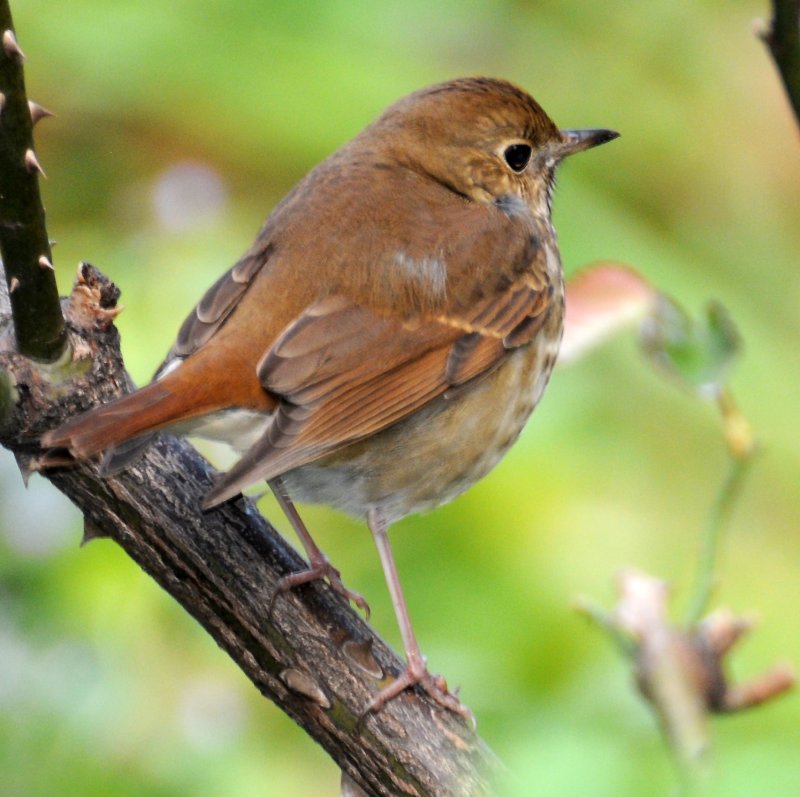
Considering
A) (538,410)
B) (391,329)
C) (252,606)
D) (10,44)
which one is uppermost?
(538,410)

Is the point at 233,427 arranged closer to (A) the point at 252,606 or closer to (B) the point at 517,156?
(A) the point at 252,606

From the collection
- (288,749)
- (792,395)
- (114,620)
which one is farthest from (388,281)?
(792,395)

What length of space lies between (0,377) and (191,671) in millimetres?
1246

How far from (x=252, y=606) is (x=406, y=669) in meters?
0.32

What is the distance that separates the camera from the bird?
2504 mm

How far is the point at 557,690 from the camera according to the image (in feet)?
9.29

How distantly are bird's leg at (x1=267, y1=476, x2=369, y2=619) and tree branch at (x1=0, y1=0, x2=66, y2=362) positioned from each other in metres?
0.57

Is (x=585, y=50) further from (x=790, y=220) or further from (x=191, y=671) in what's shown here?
(x=191, y=671)

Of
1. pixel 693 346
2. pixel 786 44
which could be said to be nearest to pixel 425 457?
pixel 693 346

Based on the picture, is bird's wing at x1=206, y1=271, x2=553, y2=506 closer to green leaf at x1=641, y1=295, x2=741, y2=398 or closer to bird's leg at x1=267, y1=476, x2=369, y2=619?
bird's leg at x1=267, y1=476, x2=369, y2=619

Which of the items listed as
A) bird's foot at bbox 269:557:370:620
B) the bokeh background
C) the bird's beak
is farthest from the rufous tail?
the bird's beak

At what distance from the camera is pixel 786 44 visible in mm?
1677

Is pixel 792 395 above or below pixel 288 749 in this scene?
above

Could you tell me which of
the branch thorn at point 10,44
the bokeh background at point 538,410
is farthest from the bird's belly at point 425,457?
the branch thorn at point 10,44
